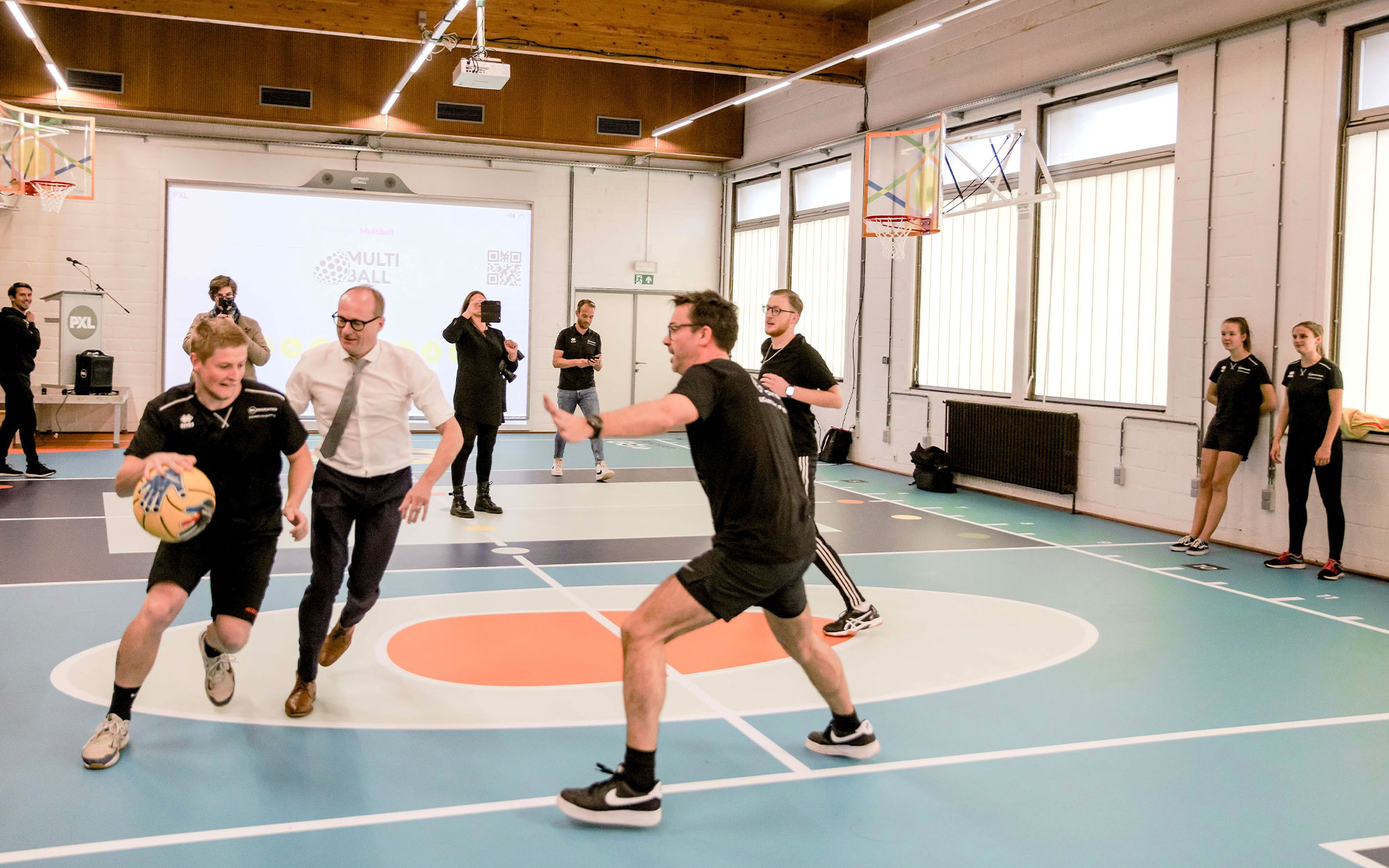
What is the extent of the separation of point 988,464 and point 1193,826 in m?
8.73

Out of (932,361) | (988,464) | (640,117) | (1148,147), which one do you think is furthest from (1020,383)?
(640,117)

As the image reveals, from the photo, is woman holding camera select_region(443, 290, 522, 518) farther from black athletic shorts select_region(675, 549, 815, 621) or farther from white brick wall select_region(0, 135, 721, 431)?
white brick wall select_region(0, 135, 721, 431)

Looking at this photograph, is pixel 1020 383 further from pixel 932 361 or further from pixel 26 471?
pixel 26 471

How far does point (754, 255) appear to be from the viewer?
18.4 meters

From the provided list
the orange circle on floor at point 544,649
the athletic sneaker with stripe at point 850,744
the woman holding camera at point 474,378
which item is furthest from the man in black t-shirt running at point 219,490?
the woman holding camera at point 474,378

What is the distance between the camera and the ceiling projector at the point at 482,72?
11688 mm

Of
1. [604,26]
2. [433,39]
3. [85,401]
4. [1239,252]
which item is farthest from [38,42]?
[1239,252]

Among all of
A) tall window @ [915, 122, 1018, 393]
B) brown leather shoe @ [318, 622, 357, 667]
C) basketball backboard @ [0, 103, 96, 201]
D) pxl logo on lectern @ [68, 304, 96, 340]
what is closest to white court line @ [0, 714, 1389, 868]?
brown leather shoe @ [318, 622, 357, 667]

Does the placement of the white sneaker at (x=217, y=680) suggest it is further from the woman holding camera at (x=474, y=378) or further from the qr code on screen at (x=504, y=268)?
the qr code on screen at (x=504, y=268)

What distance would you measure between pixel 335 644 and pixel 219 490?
1.04m

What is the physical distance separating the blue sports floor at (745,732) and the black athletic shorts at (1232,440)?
1.17 meters

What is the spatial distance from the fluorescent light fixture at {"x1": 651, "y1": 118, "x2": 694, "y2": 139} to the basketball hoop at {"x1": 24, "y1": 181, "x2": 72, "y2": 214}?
8117 mm

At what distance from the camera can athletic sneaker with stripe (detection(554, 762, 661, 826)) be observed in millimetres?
3387

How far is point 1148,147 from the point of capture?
10250 millimetres
